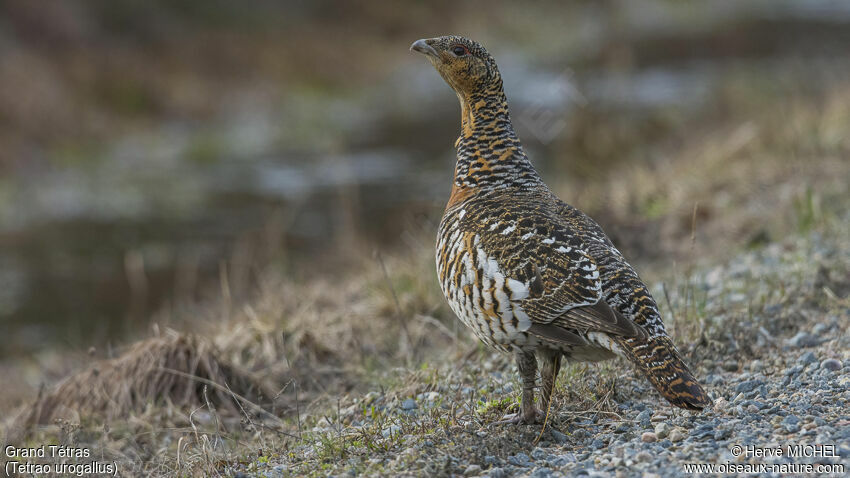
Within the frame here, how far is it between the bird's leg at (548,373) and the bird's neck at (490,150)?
1061mm

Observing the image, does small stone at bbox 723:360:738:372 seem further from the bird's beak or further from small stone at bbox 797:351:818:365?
the bird's beak

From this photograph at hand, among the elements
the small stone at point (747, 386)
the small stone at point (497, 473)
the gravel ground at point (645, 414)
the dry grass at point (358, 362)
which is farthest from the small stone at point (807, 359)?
the small stone at point (497, 473)

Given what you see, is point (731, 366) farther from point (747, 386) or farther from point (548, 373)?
point (548, 373)

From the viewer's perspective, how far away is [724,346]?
5.47 metres

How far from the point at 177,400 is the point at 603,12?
3045 cm

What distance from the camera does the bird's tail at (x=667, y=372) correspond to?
152 inches

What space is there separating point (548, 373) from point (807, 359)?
5.41 feet

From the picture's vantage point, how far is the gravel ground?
13.2ft

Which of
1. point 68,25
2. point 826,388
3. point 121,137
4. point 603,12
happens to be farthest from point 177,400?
point 603,12

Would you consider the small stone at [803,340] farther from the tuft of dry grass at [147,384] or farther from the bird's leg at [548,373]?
the tuft of dry grass at [147,384]

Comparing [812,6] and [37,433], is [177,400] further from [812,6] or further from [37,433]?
[812,6]

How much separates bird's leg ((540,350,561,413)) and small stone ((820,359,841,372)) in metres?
1.57

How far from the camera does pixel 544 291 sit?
4156mm

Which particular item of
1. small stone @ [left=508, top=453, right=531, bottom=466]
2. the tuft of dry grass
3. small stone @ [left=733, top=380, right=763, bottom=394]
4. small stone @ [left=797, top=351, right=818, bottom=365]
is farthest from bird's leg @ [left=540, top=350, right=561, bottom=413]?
the tuft of dry grass
